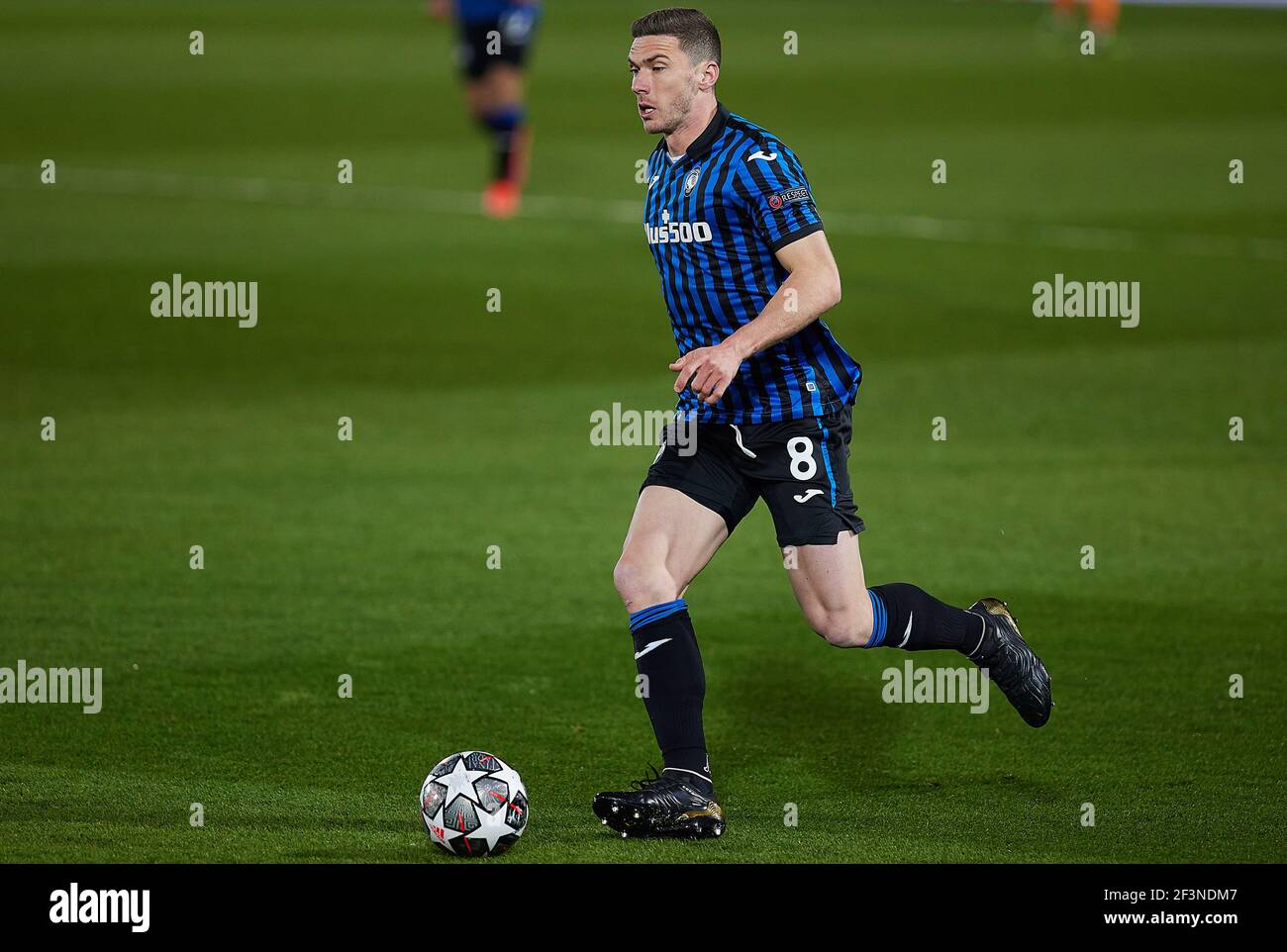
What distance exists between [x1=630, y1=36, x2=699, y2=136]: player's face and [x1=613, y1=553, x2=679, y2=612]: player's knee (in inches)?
53.5

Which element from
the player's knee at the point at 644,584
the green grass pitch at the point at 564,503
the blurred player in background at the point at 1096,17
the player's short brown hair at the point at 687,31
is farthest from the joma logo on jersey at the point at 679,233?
the blurred player in background at the point at 1096,17

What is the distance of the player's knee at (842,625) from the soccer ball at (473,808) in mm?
1102

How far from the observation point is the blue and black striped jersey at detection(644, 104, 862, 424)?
20.2ft

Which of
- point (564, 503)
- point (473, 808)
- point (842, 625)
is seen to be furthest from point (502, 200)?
point (473, 808)

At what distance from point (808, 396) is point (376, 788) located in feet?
6.27

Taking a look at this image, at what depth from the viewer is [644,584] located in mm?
6176

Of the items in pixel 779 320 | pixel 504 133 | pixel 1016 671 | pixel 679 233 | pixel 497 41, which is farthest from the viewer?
pixel 497 41

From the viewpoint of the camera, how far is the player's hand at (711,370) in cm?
579

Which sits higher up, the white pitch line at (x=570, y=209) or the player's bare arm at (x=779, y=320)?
the white pitch line at (x=570, y=209)

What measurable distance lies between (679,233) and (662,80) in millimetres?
476

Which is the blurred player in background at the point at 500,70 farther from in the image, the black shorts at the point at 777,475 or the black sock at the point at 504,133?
the black shorts at the point at 777,475

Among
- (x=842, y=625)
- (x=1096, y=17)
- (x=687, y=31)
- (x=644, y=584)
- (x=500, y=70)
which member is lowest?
(x=842, y=625)

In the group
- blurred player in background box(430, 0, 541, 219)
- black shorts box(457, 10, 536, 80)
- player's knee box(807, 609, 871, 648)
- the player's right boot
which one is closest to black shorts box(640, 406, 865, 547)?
player's knee box(807, 609, 871, 648)

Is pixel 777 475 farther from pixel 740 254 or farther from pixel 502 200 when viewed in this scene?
pixel 502 200
